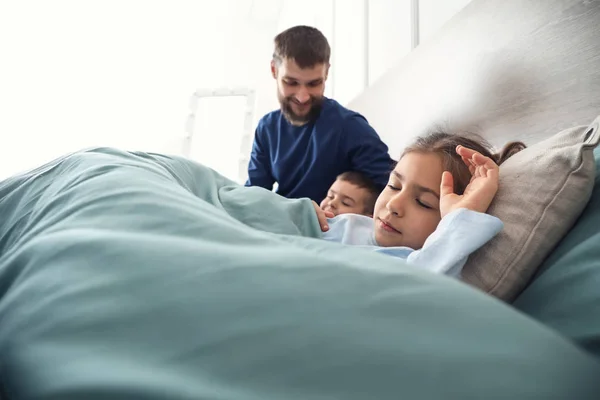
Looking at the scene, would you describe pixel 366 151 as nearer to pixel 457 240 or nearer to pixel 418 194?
pixel 418 194

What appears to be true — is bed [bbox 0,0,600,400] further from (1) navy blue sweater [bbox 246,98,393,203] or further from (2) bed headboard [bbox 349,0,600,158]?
(1) navy blue sweater [bbox 246,98,393,203]

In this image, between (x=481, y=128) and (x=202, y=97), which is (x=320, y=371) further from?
(x=202, y=97)

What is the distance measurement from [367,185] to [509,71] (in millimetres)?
487

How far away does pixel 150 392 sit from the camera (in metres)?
0.17

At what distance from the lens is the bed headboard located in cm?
77

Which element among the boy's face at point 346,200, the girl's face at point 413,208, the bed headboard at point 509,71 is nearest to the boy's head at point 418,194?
the girl's face at point 413,208

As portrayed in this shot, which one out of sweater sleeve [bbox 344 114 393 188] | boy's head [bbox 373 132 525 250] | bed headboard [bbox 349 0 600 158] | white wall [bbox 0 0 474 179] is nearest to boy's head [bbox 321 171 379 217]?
sweater sleeve [bbox 344 114 393 188]

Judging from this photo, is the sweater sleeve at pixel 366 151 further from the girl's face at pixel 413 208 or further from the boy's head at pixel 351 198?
the girl's face at pixel 413 208

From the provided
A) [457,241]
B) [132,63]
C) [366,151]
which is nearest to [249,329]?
[457,241]

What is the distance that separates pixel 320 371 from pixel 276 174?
157cm

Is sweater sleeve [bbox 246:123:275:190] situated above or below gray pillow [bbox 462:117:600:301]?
below

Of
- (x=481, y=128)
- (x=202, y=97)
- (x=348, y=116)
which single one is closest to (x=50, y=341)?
(x=481, y=128)

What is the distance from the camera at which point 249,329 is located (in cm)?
20

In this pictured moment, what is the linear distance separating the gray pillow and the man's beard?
1.10 m
